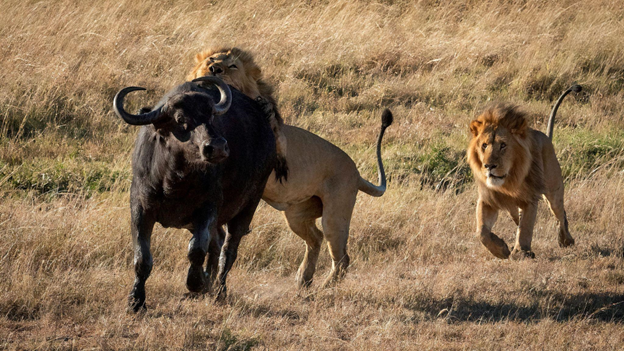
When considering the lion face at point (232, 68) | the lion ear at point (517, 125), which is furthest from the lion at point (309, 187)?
the lion ear at point (517, 125)

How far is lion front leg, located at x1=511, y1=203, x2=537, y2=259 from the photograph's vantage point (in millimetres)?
7113

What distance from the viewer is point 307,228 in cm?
670

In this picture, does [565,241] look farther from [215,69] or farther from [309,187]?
[215,69]

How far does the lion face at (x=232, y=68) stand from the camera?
5930 millimetres

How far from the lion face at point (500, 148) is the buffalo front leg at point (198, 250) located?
3.00 meters

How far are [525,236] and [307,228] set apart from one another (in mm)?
1984

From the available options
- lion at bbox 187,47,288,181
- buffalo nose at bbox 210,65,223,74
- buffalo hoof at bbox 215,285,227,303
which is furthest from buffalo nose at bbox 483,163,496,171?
buffalo hoof at bbox 215,285,227,303

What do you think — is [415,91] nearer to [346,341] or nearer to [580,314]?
[580,314]

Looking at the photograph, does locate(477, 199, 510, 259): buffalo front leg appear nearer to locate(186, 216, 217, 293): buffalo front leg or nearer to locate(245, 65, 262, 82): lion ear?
locate(245, 65, 262, 82): lion ear

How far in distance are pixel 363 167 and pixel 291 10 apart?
22.5 feet

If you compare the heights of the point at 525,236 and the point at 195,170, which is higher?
the point at 195,170

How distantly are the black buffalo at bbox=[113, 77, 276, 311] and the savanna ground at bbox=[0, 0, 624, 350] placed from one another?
0.39 m

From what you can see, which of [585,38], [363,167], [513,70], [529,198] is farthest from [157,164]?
[585,38]

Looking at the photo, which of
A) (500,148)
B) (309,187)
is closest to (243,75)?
(309,187)
